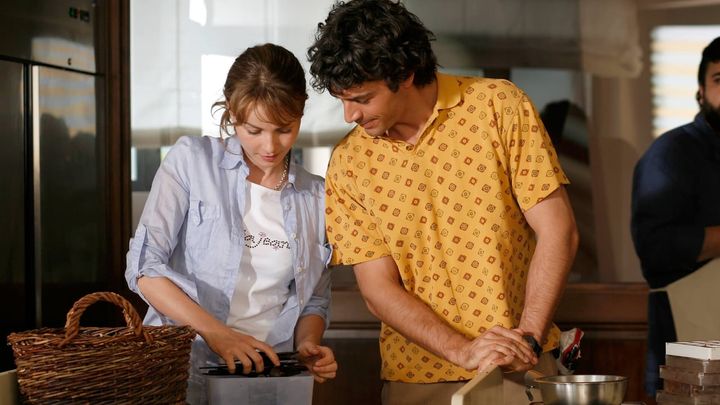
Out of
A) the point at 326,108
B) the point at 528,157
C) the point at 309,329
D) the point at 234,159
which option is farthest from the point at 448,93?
the point at 326,108

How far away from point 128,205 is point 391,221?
82.8 inches

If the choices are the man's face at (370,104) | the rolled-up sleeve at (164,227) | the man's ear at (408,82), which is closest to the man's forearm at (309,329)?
the rolled-up sleeve at (164,227)

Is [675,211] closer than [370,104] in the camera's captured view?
No

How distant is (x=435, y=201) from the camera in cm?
212

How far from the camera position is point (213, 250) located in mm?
2062

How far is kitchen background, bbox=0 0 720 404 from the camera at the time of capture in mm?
3693

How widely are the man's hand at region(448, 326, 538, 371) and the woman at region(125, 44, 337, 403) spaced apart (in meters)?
0.26

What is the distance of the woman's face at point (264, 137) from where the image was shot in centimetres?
203

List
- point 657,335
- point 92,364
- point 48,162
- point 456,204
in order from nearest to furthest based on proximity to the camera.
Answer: point 92,364 < point 456,204 < point 657,335 < point 48,162

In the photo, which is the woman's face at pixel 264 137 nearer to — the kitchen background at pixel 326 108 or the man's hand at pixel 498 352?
the man's hand at pixel 498 352

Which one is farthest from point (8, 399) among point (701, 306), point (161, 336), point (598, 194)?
point (598, 194)

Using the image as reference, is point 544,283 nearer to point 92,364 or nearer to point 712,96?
point 92,364

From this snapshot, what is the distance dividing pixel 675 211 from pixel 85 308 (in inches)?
76.7

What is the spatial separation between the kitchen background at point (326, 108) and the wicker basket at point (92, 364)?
6.84 feet
